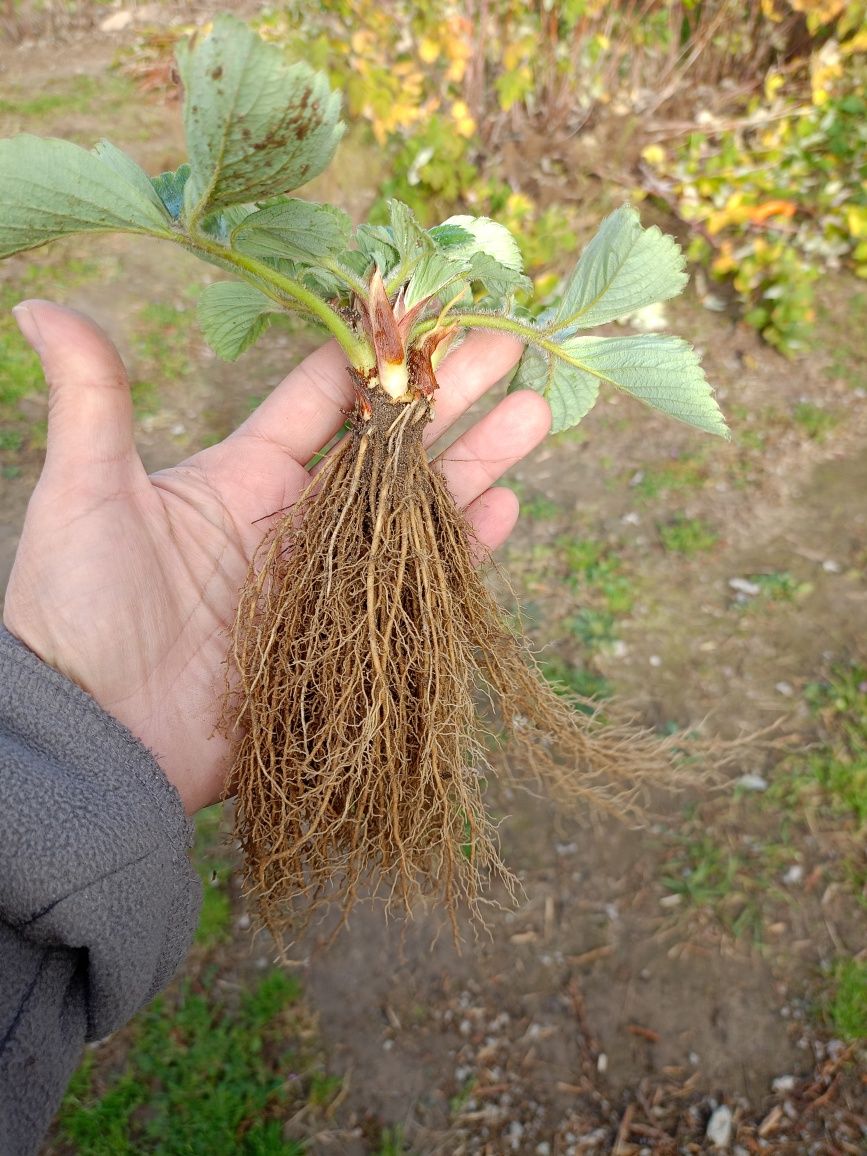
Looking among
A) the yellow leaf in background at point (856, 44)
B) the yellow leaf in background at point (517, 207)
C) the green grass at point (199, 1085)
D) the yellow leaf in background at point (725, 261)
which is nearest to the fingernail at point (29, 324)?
the green grass at point (199, 1085)

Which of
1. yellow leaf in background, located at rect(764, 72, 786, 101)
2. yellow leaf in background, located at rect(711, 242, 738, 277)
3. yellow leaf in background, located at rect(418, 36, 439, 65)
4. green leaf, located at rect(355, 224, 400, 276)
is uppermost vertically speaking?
green leaf, located at rect(355, 224, 400, 276)

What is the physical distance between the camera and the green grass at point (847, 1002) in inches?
74.1

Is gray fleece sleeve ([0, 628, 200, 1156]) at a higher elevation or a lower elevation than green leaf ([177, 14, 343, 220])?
lower

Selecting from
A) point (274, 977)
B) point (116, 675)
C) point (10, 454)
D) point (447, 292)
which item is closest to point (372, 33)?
point (10, 454)

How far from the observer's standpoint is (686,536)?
2.83 m

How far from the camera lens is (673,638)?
2.59 metres

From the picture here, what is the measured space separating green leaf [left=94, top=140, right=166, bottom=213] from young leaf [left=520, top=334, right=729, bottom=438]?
2.28 ft

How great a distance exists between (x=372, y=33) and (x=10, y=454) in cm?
224

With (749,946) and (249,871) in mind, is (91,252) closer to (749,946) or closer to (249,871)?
(249,871)

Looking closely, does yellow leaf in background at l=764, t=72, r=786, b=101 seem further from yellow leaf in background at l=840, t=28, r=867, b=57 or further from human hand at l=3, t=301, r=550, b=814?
human hand at l=3, t=301, r=550, b=814

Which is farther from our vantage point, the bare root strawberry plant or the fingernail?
the bare root strawberry plant

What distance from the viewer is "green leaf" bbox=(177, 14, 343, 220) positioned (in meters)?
0.89

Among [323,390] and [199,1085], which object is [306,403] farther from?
[199,1085]

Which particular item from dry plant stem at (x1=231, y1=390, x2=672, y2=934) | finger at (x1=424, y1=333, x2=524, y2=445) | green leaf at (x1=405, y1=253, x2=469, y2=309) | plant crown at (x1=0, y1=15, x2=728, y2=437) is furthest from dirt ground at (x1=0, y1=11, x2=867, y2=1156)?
green leaf at (x1=405, y1=253, x2=469, y2=309)
